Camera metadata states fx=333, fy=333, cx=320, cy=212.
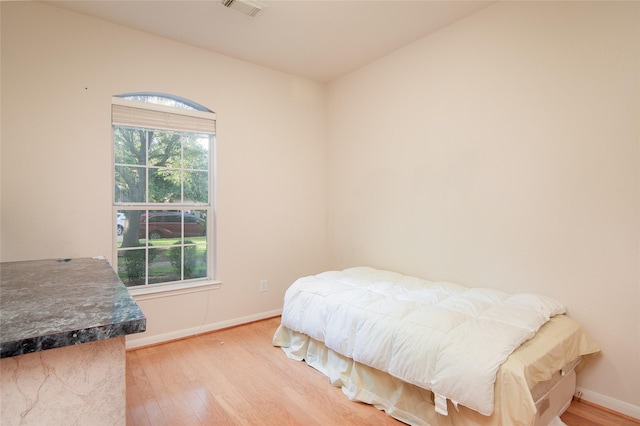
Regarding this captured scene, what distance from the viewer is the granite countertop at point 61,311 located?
74 centimetres

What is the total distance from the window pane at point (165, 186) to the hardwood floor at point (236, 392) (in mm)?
1265

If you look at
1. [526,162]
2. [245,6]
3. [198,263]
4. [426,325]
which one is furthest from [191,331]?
[526,162]

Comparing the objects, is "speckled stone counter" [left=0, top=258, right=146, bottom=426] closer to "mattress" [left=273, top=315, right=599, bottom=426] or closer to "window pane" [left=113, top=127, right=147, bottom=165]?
"mattress" [left=273, top=315, right=599, bottom=426]

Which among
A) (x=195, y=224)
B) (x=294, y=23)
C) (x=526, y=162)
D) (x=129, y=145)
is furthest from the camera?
(x=195, y=224)

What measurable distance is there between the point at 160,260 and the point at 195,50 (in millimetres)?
1928

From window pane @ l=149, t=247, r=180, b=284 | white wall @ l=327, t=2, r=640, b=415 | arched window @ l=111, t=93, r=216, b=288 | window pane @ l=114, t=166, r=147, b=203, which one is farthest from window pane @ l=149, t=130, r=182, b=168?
white wall @ l=327, t=2, r=640, b=415

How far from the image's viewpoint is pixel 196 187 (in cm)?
316

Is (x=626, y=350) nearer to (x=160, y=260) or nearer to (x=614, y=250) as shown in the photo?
(x=614, y=250)

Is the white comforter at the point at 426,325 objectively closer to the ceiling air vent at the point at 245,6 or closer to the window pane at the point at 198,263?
the window pane at the point at 198,263

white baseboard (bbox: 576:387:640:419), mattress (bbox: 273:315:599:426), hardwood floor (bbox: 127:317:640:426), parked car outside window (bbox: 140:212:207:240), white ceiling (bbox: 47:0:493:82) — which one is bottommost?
hardwood floor (bbox: 127:317:640:426)

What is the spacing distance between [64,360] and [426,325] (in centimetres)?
158

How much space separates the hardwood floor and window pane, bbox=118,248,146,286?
0.58m

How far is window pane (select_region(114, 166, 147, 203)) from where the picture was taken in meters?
2.78

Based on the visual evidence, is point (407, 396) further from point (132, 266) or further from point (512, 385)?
point (132, 266)
